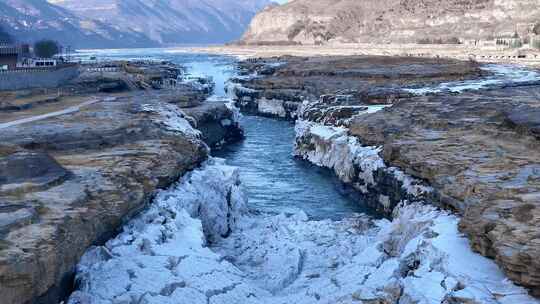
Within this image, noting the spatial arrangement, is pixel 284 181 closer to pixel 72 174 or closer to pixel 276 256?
pixel 276 256

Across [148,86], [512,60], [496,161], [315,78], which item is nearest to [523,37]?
[512,60]

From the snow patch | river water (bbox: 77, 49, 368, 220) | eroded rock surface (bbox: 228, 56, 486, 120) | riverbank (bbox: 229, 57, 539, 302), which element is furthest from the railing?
riverbank (bbox: 229, 57, 539, 302)

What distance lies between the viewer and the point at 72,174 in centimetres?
1845

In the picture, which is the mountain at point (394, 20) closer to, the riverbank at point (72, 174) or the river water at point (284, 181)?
the river water at point (284, 181)

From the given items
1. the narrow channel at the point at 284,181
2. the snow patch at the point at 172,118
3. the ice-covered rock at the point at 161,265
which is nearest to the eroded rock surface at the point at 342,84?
the narrow channel at the point at 284,181

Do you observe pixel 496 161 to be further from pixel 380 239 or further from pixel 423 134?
pixel 423 134

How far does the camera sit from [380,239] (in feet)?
59.1

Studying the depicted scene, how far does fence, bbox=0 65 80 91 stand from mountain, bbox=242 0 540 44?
2907 inches

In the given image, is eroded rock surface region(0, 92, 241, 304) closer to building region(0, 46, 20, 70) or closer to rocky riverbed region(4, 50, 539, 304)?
rocky riverbed region(4, 50, 539, 304)

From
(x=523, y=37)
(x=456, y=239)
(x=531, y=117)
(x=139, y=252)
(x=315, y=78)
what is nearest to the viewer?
(x=456, y=239)

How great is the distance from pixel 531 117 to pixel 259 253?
41.9 feet

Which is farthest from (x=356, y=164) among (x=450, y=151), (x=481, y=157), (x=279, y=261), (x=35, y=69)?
(x=35, y=69)

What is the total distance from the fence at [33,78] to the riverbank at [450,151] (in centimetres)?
1726

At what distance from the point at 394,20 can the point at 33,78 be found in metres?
102
